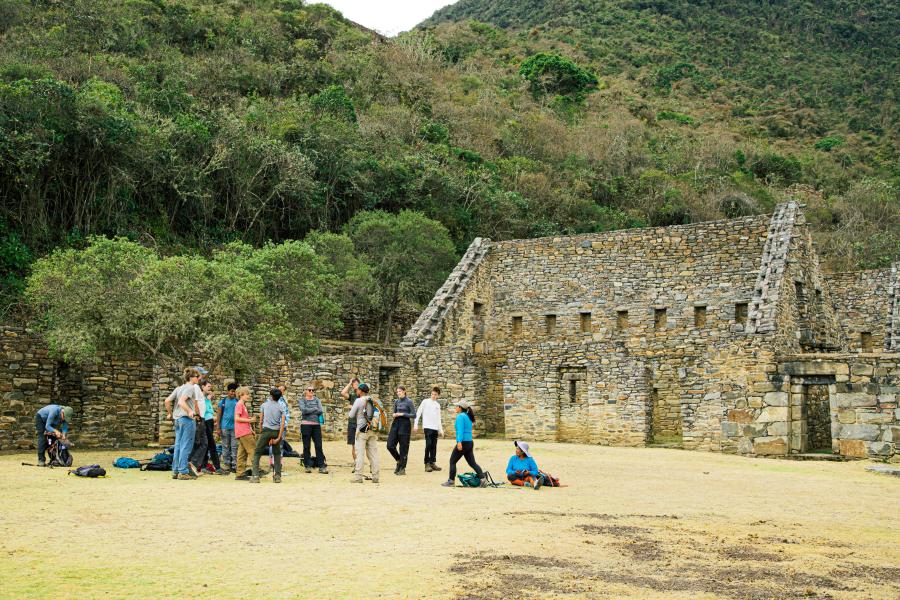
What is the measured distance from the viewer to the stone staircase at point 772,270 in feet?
73.7

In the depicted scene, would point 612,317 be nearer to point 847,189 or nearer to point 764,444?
point 764,444

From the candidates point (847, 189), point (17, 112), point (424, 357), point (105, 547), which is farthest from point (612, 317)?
point (847, 189)

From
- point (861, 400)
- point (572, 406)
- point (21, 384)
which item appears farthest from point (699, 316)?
point (21, 384)

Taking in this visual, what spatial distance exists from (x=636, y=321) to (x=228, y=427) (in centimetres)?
1633

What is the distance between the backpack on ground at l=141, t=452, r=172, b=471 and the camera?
1516 centimetres

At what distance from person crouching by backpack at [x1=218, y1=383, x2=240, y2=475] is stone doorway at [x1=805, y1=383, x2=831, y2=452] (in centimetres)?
1257

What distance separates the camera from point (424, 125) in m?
49.6

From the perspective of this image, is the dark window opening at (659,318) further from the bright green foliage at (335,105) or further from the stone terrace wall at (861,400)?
the bright green foliage at (335,105)

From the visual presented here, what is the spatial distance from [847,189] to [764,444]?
4460cm

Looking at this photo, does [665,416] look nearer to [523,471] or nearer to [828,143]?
[523,471]

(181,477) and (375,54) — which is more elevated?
(375,54)

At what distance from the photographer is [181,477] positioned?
14148 millimetres

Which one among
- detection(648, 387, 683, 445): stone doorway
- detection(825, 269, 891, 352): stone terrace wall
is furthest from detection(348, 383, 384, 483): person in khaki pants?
detection(825, 269, 891, 352): stone terrace wall

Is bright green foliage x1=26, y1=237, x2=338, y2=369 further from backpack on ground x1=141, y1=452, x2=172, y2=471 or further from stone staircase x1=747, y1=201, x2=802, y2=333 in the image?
stone staircase x1=747, y1=201, x2=802, y2=333
